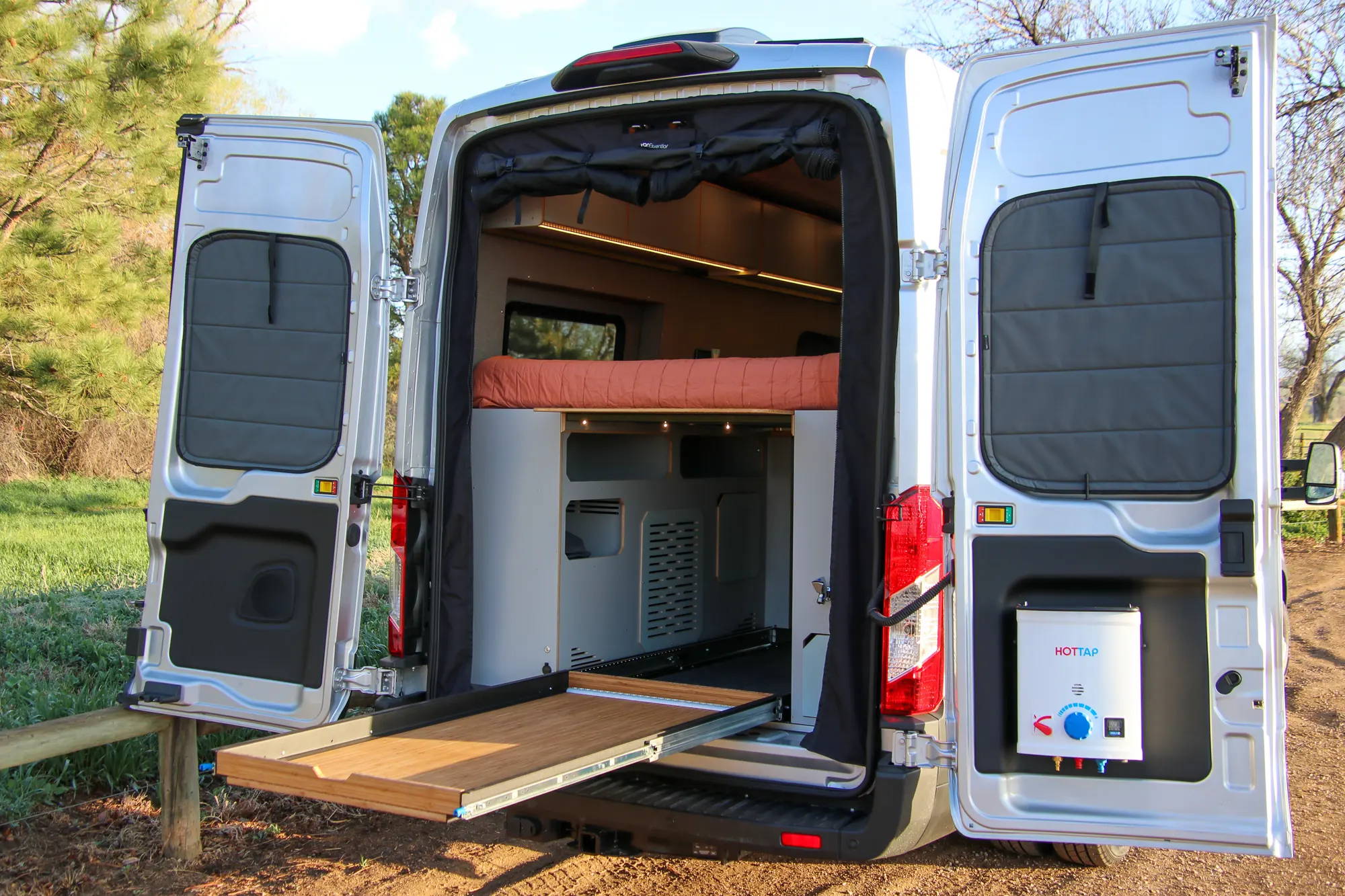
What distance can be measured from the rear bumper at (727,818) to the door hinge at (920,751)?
28 mm

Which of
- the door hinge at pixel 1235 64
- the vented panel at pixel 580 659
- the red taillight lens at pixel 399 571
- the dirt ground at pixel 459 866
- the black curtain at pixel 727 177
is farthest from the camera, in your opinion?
the vented panel at pixel 580 659

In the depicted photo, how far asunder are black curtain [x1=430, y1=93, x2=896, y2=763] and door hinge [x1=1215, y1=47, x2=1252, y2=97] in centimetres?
90

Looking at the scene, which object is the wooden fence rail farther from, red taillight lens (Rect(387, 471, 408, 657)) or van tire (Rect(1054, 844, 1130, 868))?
van tire (Rect(1054, 844, 1130, 868))

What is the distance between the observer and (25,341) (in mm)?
11250

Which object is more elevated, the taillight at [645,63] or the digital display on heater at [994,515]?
the taillight at [645,63]

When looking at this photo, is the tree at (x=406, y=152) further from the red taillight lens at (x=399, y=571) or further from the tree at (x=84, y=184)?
the red taillight lens at (x=399, y=571)

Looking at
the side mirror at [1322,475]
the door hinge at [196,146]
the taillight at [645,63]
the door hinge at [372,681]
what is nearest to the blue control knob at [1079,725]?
the side mirror at [1322,475]

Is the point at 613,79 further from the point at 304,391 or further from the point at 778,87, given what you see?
the point at 304,391

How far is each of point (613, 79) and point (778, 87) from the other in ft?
1.99

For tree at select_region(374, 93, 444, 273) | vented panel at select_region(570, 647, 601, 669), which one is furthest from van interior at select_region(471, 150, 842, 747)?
tree at select_region(374, 93, 444, 273)

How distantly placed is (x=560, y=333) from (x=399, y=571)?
5.99ft

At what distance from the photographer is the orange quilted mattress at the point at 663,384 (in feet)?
13.2

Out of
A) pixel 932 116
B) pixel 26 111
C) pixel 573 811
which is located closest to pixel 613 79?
pixel 932 116

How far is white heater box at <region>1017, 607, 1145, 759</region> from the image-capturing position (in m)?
3.03
